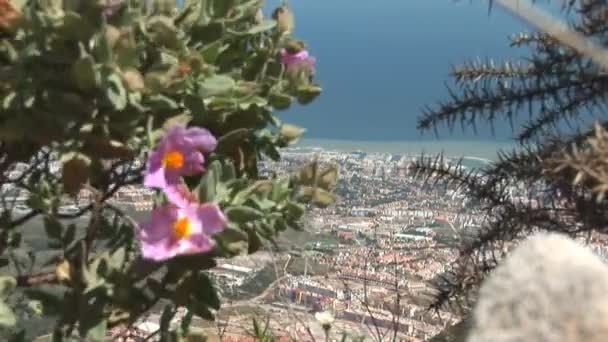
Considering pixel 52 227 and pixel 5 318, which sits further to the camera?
pixel 52 227

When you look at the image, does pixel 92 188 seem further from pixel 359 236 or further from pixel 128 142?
pixel 359 236

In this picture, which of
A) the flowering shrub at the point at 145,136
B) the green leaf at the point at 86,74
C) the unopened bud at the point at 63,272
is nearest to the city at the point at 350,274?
the flowering shrub at the point at 145,136

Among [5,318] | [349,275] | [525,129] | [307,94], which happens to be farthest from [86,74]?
[349,275]

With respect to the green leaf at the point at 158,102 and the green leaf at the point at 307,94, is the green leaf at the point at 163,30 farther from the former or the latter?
the green leaf at the point at 307,94

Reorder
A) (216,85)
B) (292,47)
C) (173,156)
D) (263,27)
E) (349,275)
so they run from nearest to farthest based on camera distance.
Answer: (173,156)
(216,85)
(263,27)
(292,47)
(349,275)

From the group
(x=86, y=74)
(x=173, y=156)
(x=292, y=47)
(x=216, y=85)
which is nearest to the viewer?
(x=86, y=74)

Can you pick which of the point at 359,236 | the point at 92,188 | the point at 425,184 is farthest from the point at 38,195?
the point at 359,236

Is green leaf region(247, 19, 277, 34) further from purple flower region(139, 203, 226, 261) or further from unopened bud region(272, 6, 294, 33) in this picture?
purple flower region(139, 203, 226, 261)

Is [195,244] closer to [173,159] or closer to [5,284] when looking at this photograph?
[173,159]
